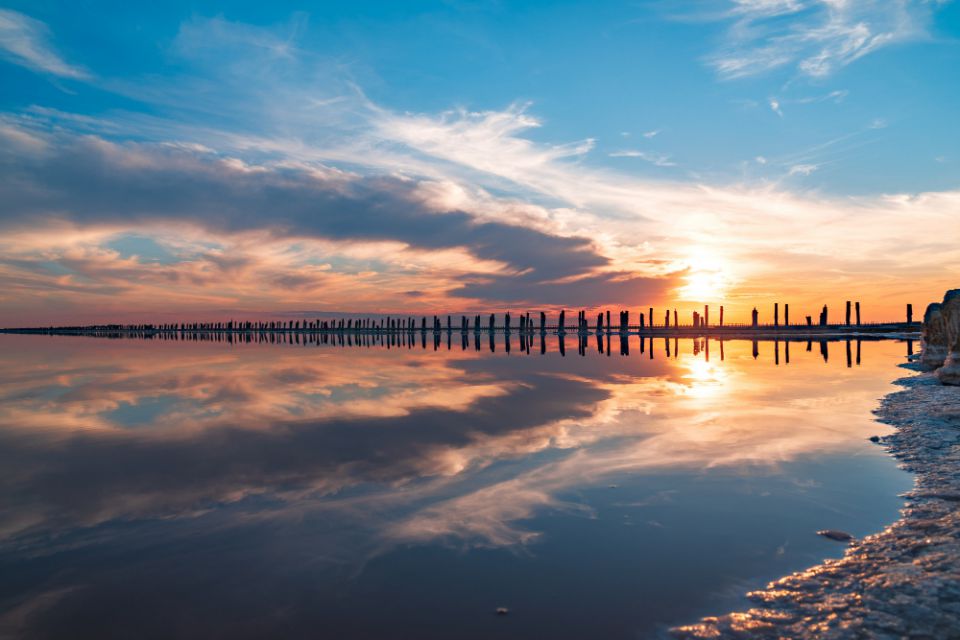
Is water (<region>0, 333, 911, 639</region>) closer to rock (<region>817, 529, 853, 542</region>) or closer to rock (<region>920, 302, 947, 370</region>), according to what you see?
rock (<region>817, 529, 853, 542</region>)

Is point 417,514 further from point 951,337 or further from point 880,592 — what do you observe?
point 951,337

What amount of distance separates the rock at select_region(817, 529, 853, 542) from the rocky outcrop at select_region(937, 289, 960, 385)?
47.6 feet

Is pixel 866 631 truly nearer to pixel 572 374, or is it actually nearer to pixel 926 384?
pixel 926 384

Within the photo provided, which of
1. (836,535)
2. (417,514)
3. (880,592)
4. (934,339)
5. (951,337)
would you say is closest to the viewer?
(880,592)

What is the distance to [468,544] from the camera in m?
5.41

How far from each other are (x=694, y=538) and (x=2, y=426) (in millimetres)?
13924

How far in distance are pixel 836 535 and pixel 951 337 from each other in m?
17.4

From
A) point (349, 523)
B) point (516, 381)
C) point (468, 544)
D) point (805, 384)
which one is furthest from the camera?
point (516, 381)

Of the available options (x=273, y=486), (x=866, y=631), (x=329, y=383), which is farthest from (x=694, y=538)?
(x=329, y=383)

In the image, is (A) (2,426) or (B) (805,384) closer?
(A) (2,426)

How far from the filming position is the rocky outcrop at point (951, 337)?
1638 cm

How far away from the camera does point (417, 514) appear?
6.26 m

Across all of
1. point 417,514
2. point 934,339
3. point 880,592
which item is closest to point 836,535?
point 880,592

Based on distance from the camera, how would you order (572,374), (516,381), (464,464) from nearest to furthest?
(464,464) < (516,381) < (572,374)
